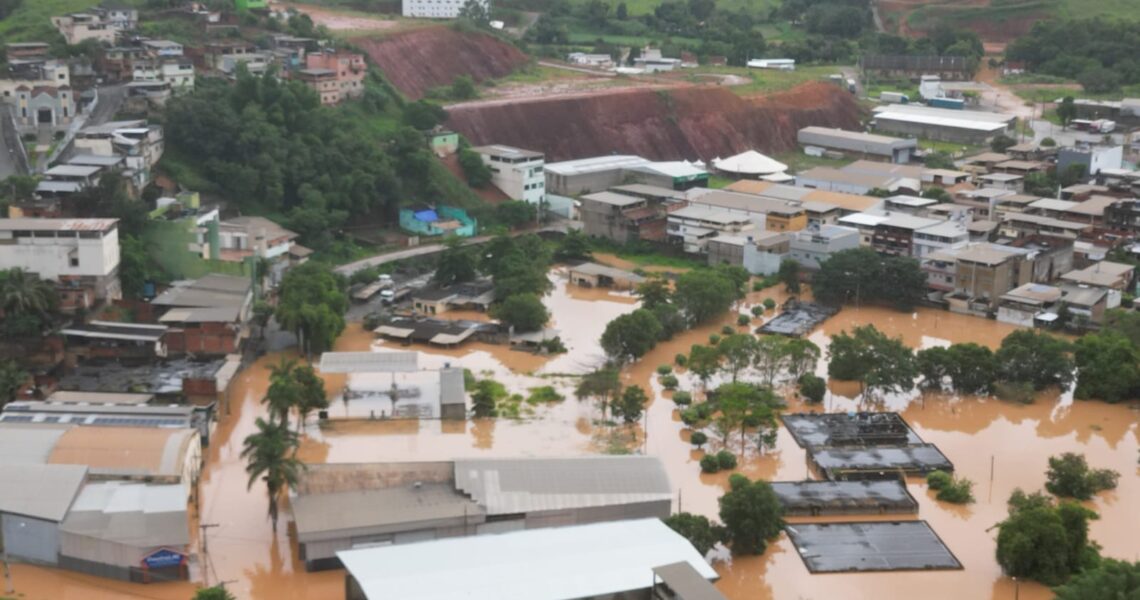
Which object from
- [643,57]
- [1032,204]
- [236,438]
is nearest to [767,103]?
[643,57]

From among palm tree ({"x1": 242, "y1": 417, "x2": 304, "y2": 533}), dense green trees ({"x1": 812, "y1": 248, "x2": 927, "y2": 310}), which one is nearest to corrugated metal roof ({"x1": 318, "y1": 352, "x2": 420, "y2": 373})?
palm tree ({"x1": 242, "y1": 417, "x2": 304, "y2": 533})

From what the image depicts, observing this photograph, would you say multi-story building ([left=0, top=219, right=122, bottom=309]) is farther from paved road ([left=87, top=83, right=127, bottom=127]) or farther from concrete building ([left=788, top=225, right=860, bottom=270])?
concrete building ([left=788, top=225, right=860, bottom=270])

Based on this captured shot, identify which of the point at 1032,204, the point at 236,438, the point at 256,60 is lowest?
the point at 236,438

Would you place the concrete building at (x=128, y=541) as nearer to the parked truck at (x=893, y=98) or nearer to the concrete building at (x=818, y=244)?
the concrete building at (x=818, y=244)

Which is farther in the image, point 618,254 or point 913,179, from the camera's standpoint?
point 913,179

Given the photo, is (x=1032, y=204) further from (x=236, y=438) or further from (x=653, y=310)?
(x=236, y=438)

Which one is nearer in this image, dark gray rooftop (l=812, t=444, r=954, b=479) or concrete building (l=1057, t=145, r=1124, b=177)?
dark gray rooftop (l=812, t=444, r=954, b=479)

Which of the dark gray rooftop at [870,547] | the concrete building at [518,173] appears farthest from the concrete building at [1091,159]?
the dark gray rooftop at [870,547]
